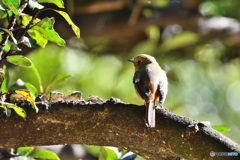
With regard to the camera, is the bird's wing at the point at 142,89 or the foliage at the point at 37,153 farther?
the bird's wing at the point at 142,89

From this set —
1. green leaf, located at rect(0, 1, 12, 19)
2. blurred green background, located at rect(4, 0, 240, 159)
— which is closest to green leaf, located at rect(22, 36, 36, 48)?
green leaf, located at rect(0, 1, 12, 19)

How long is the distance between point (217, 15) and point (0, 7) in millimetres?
3833

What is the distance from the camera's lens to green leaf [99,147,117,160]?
178cm

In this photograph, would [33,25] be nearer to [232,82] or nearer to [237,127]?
[237,127]

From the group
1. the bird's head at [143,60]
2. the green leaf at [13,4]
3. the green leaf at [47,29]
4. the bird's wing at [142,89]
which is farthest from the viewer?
the bird's head at [143,60]

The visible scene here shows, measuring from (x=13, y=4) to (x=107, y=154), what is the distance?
0.76 metres

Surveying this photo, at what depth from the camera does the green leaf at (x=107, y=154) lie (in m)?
1.78

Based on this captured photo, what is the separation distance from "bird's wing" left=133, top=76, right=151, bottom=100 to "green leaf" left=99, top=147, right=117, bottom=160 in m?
0.30

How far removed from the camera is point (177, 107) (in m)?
4.09

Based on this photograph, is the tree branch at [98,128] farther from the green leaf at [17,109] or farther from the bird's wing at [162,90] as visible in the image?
the bird's wing at [162,90]

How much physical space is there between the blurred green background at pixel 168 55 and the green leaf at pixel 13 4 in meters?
1.98

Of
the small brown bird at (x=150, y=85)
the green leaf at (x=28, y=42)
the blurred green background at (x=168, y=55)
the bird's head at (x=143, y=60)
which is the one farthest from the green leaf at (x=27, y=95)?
the blurred green background at (x=168, y=55)

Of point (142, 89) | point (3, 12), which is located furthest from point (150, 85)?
point (3, 12)

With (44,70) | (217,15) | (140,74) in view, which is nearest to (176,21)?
(217,15)
